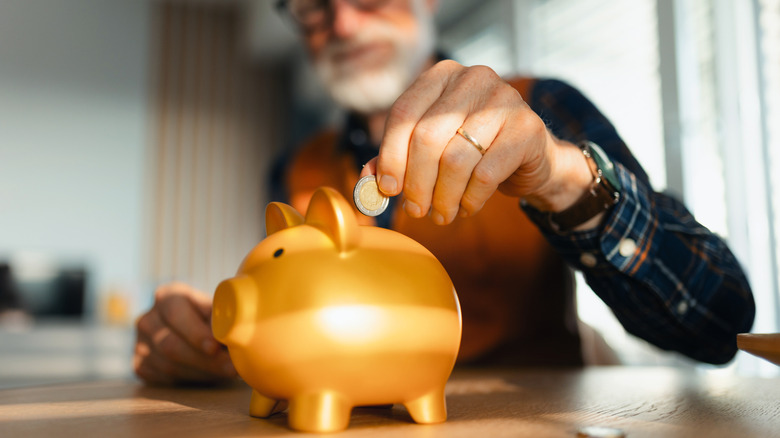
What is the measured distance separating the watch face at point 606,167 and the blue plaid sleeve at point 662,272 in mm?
16

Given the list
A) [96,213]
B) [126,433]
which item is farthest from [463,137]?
[96,213]

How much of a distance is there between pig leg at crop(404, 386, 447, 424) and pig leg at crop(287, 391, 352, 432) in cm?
5

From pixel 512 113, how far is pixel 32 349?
326 cm

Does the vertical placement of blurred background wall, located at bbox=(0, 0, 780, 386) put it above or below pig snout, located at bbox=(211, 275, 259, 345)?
above

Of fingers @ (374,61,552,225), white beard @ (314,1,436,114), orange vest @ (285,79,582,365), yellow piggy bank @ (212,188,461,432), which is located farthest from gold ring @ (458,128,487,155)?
white beard @ (314,1,436,114)

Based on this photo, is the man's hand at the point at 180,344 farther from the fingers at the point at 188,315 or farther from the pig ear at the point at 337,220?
the pig ear at the point at 337,220

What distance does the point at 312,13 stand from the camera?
1.54 m

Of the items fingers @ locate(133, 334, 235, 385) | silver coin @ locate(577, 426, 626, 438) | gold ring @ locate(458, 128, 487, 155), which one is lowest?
fingers @ locate(133, 334, 235, 385)

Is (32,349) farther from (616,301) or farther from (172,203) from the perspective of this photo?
(616,301)

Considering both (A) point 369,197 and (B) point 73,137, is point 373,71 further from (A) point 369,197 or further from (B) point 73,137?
(B) point 73,137

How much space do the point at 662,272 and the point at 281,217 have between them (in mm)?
516

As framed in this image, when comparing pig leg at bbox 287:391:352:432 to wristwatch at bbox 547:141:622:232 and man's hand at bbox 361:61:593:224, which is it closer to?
man's hand at bbox 361:61:593:224

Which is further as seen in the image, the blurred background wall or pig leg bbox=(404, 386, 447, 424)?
the blurred background wall

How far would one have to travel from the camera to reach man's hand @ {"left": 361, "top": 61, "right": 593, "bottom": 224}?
46 cm
